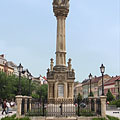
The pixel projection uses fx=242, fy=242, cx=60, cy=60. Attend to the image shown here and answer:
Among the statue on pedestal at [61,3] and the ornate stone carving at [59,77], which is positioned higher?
the statue on pedestal at [61,3]

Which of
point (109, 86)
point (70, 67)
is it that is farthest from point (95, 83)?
point (70, 67)

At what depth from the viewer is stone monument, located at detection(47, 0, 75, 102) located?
81.5 ft

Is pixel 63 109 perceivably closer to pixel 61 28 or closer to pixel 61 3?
pixel 61 28

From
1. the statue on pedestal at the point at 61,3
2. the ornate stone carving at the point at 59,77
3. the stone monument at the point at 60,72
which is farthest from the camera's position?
the statue on pedestal at the point at 61,3

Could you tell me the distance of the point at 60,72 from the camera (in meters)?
25.2

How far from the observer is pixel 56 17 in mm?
27469

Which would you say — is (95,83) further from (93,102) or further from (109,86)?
(93,102)

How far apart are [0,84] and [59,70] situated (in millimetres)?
31260

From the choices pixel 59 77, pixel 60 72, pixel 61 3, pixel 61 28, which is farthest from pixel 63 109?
pixel 61 3

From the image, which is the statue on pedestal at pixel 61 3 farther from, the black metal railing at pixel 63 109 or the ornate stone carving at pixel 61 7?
the black metal railing at pixel 63 109

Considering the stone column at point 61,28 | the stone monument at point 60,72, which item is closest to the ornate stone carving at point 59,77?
the stone monument at point 60,72

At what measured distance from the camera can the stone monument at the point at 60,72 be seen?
2484 centimetres

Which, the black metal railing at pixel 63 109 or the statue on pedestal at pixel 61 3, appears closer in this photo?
the black metal railing at pixel 63 109

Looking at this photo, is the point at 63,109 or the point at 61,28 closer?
the point at 63,109
